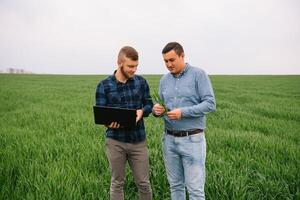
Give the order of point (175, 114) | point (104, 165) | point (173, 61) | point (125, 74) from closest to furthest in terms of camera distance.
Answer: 1. point (175, 114)
2. point (173, 61)
3. point (125, 74)
4. point (104, 165)

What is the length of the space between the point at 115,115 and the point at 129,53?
2.01 feet

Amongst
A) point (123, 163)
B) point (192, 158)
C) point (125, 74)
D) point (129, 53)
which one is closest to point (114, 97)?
point (125, 74)

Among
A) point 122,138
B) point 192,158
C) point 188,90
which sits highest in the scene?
point 188,90

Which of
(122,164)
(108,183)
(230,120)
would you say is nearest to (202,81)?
(122,164)

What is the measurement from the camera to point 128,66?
2.96 meters

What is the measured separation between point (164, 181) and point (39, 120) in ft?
16.9

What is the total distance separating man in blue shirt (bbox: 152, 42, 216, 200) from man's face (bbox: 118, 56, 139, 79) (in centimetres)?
31

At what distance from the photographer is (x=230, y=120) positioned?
819 centimetres

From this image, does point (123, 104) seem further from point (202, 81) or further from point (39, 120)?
point (39, 120)

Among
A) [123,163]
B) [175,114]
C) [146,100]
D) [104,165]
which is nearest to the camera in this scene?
[175,114]

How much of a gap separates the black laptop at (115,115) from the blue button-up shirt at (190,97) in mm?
413

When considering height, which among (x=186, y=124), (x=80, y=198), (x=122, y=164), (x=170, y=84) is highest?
(x=170, y=84)

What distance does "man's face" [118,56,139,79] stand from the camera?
9.61 ft

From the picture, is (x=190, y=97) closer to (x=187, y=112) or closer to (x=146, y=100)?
(x=187, y=112)
